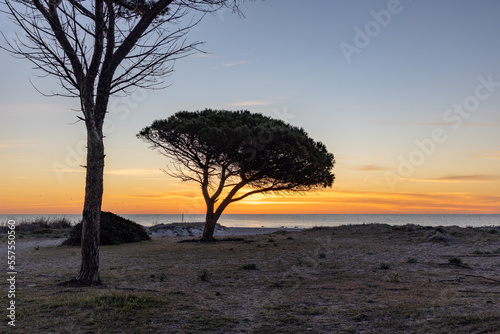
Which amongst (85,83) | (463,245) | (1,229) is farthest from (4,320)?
(1,229)

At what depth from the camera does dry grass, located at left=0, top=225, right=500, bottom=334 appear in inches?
221

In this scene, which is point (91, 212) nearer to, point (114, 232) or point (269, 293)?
point (269, 293)

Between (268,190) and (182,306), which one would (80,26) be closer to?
(182,306)

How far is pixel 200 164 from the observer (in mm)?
19859

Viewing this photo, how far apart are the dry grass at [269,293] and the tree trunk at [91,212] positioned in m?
0.52

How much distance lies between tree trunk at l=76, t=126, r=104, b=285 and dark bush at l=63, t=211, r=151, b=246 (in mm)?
11466

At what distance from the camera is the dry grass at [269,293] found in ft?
18.4

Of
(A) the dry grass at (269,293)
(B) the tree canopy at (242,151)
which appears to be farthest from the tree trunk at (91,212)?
(B) the tree canopy at (242,151)

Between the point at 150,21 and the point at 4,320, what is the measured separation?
6.44m

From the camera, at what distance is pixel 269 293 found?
315 inches

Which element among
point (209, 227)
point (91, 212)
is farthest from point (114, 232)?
point (91, 212)

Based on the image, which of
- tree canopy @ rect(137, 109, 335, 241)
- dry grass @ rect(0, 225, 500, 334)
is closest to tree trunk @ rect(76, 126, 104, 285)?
dry grass @ rect(0, 225, 500, 334)

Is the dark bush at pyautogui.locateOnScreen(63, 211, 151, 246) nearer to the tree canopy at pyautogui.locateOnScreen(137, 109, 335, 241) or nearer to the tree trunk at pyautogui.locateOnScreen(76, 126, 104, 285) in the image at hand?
the tree canopy at pyautogui.locateOnScreen(137, 109, 335, 241)

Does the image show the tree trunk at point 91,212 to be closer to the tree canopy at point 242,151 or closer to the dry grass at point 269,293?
the dry grass at point 269,293
